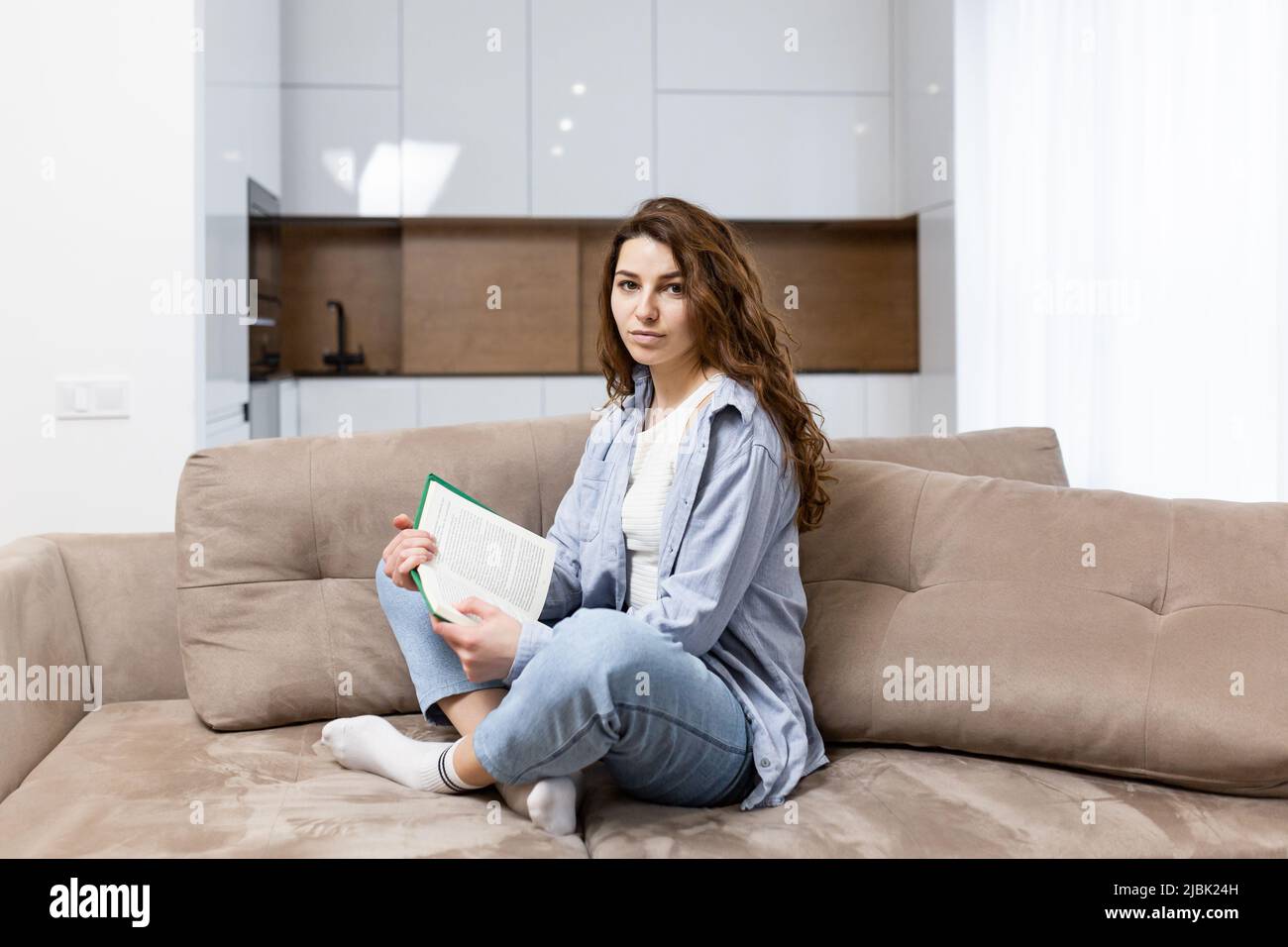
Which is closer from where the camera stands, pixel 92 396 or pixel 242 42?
pixel 92 396

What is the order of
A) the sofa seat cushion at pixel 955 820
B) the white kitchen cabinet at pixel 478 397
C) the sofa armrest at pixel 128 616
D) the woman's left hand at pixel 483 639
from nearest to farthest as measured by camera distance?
the sofa seat cushion at pixel 955 820 → the woman's left hand at pixel 483 639 → the sofa armrest at pixel 128 616 → the white kitchen cabinet at pixel 478 397

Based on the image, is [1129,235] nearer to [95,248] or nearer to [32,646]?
[95,248]

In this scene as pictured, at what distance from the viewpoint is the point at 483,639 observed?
1.51 meters

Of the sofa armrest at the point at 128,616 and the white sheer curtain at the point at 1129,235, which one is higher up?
the white sheer curtain at the point at 1129,235

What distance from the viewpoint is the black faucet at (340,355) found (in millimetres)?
4625

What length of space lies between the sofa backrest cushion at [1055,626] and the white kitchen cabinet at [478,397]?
270 cm

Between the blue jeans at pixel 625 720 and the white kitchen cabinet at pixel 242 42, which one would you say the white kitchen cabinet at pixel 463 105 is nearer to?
the white kitchen cabinet at pixel 242 42

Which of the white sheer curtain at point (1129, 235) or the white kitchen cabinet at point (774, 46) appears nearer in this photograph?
the white sheer curtain at point (1129, 235)

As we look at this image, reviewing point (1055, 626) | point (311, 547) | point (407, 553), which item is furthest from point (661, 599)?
point (311, 547)

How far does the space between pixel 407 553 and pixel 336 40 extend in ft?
10.9

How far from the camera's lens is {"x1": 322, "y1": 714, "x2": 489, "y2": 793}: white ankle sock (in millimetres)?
1583

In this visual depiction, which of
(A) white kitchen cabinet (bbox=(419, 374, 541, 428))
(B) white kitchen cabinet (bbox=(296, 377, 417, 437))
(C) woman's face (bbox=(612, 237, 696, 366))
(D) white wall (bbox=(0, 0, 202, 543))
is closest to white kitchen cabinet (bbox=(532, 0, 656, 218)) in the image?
(A) white kitchen cabinet (bbox=(419, 374, 541, 428))

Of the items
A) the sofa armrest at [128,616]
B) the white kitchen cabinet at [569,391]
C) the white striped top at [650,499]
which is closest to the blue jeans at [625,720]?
the white striped top at [650,499]
